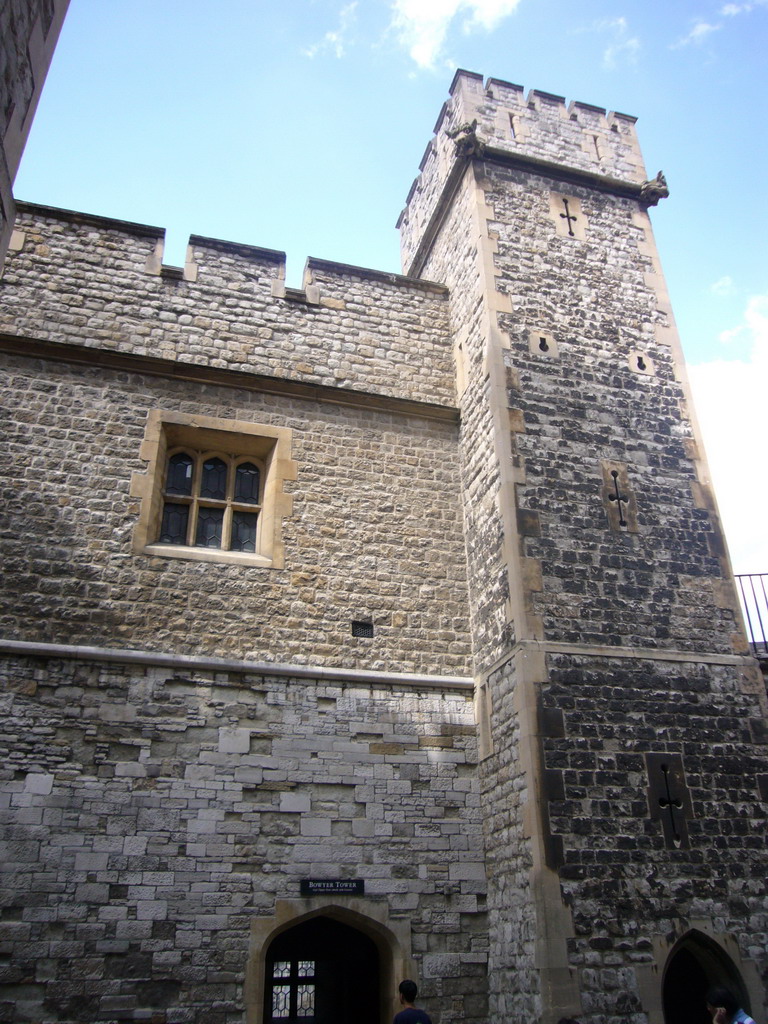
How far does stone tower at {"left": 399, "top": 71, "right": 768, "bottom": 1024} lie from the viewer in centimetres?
647

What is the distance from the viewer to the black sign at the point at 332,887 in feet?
22.2

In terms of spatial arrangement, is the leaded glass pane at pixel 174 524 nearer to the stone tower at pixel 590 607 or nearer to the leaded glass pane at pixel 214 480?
the leaded glass pane at pixel 214 480

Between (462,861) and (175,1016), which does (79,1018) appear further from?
(462,861)

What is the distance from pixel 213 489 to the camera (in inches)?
334

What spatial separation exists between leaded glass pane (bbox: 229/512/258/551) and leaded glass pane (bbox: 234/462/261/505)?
154mm

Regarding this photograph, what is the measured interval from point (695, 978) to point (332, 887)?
2.94 meters

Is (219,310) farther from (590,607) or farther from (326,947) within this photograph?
(326,947)

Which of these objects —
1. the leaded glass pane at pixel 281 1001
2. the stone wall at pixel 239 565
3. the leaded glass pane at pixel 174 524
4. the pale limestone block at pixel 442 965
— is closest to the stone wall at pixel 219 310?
the stone wall at pixel 239 565

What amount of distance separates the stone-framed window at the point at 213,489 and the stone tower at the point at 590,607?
1.98m

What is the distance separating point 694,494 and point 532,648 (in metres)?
2.64

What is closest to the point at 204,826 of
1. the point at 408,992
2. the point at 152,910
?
the point at 152,910

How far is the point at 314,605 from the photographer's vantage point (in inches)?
311

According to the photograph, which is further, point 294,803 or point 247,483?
Answer: point 247,483

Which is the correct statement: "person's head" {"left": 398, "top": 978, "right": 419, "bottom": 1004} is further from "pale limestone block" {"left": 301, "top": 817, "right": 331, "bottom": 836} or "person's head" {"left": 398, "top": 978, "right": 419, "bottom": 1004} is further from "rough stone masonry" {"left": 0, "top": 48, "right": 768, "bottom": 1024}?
"pale limestone block" {"left": 301, "top": 817, "right": 331, "bottom": 836}
